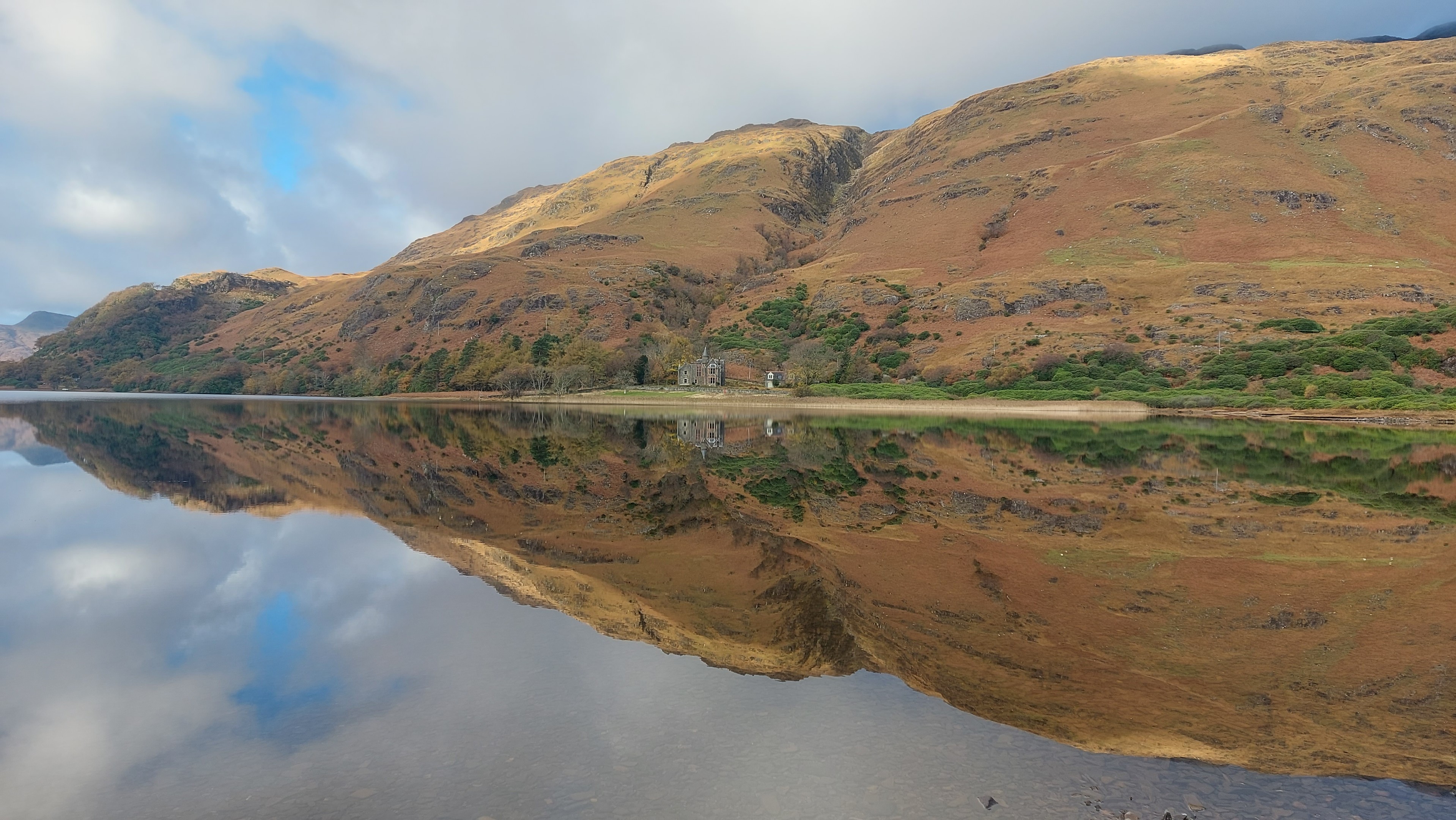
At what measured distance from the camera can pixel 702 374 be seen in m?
98.8

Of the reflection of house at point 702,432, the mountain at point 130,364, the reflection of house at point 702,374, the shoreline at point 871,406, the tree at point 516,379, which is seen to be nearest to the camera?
the reflection of house at point 702,432

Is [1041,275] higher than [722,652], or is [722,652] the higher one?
[1041,275]

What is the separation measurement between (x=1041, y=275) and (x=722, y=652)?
10722cm

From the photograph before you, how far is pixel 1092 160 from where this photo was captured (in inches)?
5271

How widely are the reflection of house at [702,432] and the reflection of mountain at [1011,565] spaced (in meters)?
5.55

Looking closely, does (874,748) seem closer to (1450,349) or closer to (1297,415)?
(1297,415)

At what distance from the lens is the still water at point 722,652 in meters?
6.12

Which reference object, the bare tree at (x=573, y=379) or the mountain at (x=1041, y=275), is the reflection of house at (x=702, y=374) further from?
the bare tree at (x=573, y=379)

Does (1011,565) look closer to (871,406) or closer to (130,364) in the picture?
(871,406)

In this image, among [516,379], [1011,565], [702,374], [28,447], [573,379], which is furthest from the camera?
[516,379]

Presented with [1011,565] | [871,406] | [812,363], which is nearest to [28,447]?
[1011,565]

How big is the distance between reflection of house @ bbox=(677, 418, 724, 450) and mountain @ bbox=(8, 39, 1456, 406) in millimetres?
30903

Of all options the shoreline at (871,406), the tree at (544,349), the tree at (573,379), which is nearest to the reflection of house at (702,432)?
the shoreline at (871,406)

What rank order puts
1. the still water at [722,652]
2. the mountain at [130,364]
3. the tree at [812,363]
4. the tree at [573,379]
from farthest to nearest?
1. the mountain at [130,364]
2. the tree at [573,379]
3. the tree at [812,363]
4. the still water at [722,652]
